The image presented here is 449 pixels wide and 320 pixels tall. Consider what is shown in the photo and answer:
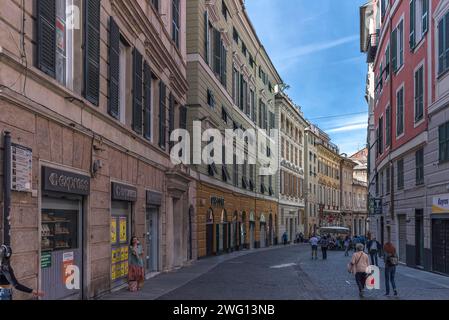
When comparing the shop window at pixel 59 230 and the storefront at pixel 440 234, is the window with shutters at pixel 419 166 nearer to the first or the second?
the storefront at pixel 440 234

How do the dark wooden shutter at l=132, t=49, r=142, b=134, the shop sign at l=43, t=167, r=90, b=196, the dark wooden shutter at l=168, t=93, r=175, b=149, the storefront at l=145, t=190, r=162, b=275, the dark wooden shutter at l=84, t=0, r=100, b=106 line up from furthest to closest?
the dark wooden shutter at l=168, t=93, r=175, b=149 < the storefront at l=145, t=190, r=162, b=275 < the dark wooden shutter at l=132, t=49, r=142, b=134 < the dark wooden shutter at l=84, t=0, r=100, b=106 < the shop sign at l=43, t=167, r=90, b=196

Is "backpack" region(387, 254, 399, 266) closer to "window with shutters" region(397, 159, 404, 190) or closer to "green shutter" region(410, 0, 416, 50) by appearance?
"green shutter" region(410, 0, 416, 50)

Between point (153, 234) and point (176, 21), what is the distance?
887 cm

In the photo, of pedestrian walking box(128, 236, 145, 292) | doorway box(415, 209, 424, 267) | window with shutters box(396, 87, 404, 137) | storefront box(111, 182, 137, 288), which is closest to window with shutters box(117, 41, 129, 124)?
storefront box(111, 182, 137, 288)

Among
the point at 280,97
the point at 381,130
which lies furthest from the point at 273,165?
the point at 381,130

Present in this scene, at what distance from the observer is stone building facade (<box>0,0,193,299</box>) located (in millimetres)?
9367

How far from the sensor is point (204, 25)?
3052cm

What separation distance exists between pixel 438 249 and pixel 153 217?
10.3 m

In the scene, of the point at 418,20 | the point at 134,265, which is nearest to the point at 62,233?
the point at 134,265

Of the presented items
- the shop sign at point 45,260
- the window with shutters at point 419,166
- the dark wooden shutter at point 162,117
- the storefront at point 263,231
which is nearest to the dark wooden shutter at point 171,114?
the dark wooden shutter at point 162,117

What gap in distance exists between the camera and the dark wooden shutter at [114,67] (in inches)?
570

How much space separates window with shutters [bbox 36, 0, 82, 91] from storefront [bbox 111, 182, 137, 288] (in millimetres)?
3795

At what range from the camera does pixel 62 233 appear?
11758 millimetres

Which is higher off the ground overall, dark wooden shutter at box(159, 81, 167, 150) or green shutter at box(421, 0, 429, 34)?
green shutter at box(421, 0, 429, 34)
